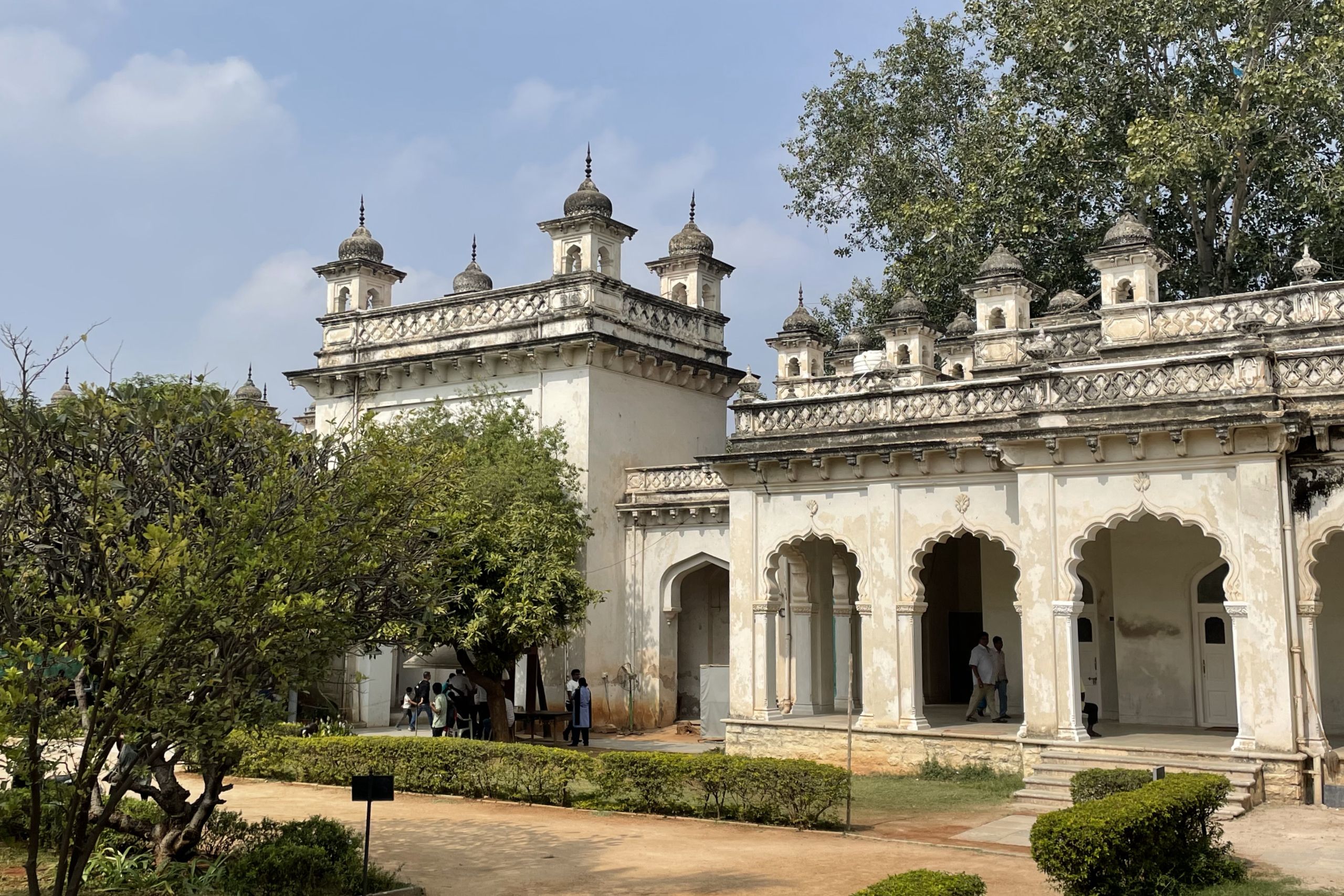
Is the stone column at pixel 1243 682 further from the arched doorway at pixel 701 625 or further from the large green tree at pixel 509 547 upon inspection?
the arched doorway at pixel 701 625

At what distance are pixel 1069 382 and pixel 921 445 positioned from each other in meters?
2.55

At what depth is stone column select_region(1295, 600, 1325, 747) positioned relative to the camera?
51.8ft

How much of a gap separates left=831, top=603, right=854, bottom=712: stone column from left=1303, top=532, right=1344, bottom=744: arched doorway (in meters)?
6.77

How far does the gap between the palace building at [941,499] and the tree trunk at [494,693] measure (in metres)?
2.46

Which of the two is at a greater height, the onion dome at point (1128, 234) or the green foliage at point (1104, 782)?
the onion dome at point (1128, 234)

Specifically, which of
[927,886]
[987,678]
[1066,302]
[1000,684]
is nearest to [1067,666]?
[987,678]

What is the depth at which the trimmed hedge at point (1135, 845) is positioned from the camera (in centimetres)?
1013

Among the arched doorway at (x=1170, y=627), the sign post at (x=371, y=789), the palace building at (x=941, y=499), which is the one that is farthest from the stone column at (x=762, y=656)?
the sign post at (x=371, y=789)

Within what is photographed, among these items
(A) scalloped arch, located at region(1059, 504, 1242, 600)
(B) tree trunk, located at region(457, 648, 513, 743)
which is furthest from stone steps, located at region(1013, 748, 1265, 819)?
(B) tree trunk, located at region(457, 648, 513, 743)

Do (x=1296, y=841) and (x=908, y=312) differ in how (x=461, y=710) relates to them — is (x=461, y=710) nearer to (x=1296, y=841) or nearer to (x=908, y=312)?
(x=908, y=312)

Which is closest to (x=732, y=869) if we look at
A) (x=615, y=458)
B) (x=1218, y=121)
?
(x=615, y=458)

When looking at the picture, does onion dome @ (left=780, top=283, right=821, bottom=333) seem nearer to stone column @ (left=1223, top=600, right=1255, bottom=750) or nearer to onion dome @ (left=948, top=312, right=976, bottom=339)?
onion dome @ (left=948, top=312, right=976, bottom=339)

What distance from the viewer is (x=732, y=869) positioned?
12.2 meters

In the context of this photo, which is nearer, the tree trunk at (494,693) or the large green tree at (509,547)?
the large green tree at (509,547)
